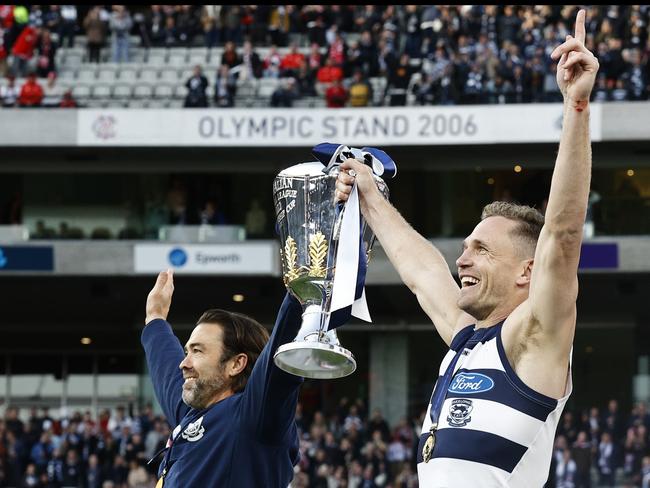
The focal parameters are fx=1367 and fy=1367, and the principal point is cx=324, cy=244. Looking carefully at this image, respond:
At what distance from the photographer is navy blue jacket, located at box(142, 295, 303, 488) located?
14.8 ft

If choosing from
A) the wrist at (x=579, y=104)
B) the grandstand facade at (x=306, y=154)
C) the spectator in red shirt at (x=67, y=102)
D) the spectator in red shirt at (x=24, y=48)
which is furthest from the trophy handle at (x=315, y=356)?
the spectator in red shirt at (x=24, y=48)

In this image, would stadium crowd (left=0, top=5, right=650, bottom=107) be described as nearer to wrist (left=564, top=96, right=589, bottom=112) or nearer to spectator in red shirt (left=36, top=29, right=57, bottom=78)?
spectator in red shirt (left=36, top=29, right=57, bottom=78)

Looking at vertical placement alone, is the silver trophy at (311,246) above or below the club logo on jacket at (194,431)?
above

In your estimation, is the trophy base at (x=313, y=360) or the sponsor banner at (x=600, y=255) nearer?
the trophy base at (x=313, y=360)

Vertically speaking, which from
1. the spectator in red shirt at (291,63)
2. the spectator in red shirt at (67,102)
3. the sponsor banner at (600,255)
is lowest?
the sponsor banner at (600,255)

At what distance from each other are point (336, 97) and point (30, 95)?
229 inches

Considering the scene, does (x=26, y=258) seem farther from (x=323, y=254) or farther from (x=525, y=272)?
(x=525, y=272)

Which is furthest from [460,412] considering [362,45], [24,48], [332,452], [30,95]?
[24,48]

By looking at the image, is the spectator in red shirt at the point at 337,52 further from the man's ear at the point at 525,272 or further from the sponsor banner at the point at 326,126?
the man's ear at the point at 525,272

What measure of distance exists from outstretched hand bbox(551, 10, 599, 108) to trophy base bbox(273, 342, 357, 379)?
1041mm

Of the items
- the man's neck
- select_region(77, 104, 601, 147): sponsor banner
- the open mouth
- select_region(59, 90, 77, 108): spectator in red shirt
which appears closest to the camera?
the open mouth

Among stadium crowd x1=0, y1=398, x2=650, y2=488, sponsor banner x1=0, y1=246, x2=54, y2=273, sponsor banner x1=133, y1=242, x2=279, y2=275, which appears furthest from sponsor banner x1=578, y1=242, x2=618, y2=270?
sponsor banner x1=0, y1=246, x2=54, y2=273

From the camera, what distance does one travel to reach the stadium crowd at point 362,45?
24609 mm

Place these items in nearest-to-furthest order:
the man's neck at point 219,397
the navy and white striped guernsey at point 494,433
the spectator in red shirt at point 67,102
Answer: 1. the navy and white striped guernsey at point 494,433
2. the man's neck at point 219,397
3. the spectator in red shirt at point 67,102
